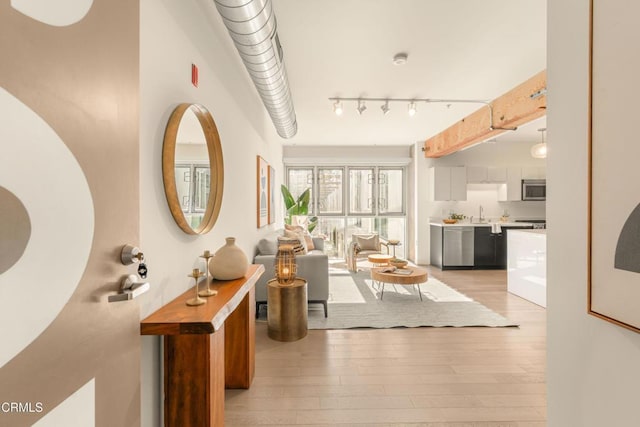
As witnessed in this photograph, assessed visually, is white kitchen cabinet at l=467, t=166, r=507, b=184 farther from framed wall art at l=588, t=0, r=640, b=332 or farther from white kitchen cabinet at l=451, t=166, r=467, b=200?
framed wall art at l=588, t=0, r=640, b=332

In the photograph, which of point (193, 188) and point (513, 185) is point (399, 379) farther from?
point (513, 185)

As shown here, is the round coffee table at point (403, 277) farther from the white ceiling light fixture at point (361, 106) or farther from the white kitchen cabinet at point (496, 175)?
the white kitchen cabinet at point (496, 175)

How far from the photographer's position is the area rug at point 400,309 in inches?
125

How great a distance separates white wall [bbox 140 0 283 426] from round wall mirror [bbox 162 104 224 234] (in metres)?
0.04

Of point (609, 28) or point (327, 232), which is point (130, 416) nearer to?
point (609, 28)

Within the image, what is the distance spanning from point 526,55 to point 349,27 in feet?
5.86

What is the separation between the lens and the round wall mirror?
150cm

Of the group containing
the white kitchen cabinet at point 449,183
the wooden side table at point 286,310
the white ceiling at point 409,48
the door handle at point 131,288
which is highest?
the white ceiling at point 409,48

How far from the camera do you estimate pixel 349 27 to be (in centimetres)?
240

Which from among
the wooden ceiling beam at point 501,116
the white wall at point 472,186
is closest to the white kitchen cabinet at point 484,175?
the white wall at point 472,186

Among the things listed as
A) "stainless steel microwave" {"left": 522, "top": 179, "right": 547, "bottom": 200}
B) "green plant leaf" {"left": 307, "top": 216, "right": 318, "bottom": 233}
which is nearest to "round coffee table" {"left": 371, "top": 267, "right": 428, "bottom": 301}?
"green plant leaf" {"left": 307, "top": 216, "right": 318, "bottom": 233}

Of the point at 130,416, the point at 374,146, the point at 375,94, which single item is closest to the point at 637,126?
the point at 130,416

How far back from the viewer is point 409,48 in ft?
8.93

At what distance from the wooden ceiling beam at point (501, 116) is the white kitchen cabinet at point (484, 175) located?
103cm
